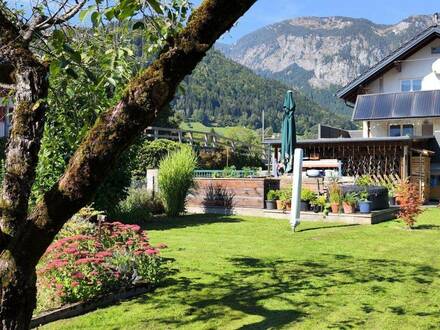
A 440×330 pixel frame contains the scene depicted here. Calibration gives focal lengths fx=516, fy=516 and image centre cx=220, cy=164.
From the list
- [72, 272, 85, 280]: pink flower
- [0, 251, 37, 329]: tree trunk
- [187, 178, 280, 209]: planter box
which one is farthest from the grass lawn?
[187, 178, 280, 209]: planter box

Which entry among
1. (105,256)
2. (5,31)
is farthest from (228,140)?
(5,31)

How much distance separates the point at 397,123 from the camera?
Result: 28.0 metres

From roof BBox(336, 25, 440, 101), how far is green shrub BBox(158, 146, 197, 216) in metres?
14.9

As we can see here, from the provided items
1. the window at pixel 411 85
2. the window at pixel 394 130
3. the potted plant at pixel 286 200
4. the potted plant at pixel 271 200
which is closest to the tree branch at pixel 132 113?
the potted plant at pixel 286 200

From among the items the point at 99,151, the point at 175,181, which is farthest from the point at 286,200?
the point at 99,151

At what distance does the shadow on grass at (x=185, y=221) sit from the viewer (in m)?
14.9

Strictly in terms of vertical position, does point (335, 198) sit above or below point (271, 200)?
above

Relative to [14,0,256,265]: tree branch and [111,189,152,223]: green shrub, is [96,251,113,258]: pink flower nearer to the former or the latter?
[14,0,256,265]: tree branch

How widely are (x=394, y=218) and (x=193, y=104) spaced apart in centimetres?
13906

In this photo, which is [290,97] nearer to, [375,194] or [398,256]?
[375,194]

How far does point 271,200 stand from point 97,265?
11706 mm

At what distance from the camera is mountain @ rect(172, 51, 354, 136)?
15300cm

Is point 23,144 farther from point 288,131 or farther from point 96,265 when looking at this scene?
point 288,131

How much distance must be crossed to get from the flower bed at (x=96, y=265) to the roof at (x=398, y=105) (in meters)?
21.2
